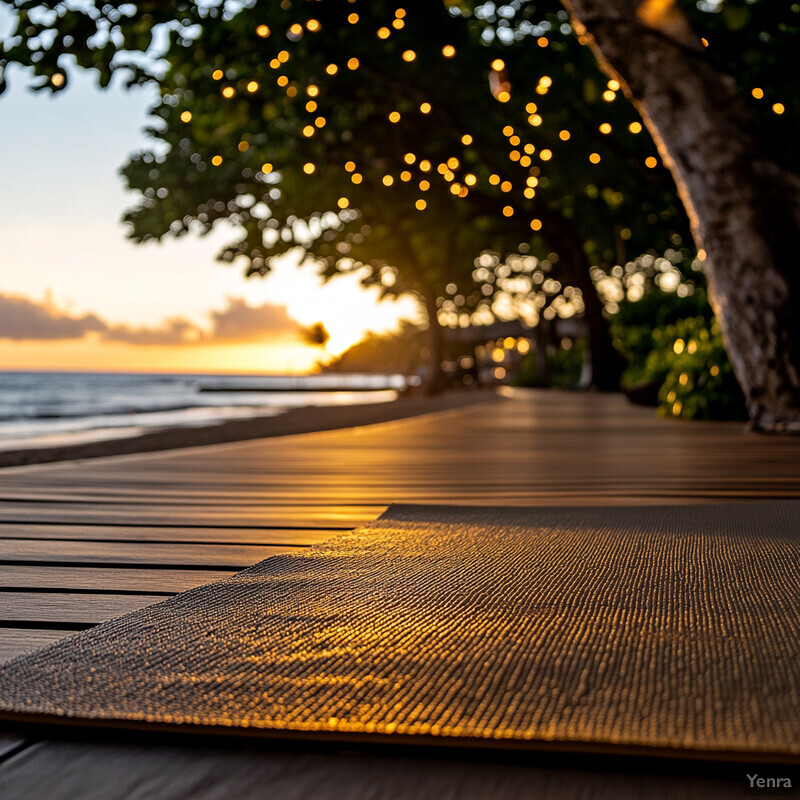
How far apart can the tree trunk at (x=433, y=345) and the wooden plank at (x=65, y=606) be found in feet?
47.5

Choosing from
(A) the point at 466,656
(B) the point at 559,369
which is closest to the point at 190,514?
(A) the point at 466,656

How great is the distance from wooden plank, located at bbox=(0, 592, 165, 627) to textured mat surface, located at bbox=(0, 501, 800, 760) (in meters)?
0.09

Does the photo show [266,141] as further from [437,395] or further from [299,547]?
[299,547]

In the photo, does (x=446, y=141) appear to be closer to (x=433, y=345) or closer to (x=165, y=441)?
(x=433, y=345)

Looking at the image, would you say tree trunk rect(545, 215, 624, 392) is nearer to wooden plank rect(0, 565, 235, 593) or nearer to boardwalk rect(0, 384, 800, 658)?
boardwalk rect(0, 384, 800, 658)

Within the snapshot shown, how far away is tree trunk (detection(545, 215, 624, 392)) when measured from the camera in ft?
43.3

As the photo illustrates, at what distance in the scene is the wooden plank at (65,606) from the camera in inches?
41.8

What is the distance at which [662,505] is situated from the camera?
80.7 inches

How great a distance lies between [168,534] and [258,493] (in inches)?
30.1

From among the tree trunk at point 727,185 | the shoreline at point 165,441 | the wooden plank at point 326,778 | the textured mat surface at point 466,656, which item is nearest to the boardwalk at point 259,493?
the textured mat surface at point 466,656

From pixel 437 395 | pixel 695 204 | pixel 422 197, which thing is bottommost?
pixel 437 395

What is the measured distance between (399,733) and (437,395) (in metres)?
16.1

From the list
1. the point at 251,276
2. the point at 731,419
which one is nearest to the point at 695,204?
the point at 731,419

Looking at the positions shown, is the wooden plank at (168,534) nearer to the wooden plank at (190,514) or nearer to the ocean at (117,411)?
the wooden plank at (190,514)
